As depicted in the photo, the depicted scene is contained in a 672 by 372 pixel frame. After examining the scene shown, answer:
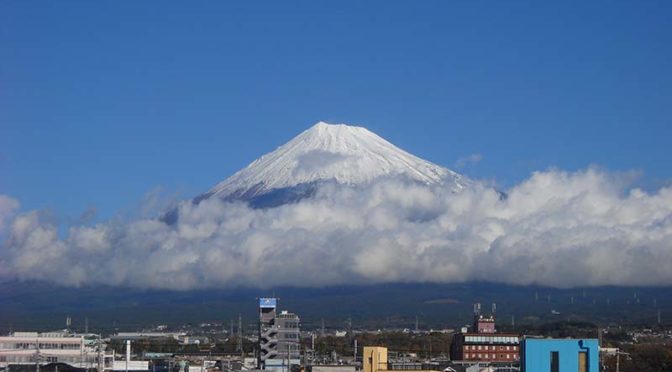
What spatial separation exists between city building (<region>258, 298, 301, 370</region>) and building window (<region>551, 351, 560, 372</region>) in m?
28.3

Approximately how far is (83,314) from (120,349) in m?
87.5

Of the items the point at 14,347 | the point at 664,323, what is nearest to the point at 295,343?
the point at 14,347

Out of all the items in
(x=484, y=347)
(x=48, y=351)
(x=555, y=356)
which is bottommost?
(x=555, y=356)

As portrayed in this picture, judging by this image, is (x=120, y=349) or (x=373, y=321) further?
(x=373, y=321)

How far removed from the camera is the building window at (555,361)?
31797mm

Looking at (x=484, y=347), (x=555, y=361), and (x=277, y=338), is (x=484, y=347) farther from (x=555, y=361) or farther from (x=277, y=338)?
(x=555, y=361)

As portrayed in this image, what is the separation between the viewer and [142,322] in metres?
190

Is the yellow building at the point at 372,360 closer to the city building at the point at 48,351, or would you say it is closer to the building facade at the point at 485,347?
the city building at the point at 48,351

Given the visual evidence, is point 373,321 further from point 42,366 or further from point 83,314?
point 42,366

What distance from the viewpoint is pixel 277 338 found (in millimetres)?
62438

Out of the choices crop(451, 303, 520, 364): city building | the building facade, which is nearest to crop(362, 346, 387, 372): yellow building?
crop(451, 303, 520, 364): city building

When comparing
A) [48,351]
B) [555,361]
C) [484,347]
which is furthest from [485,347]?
[555,361]

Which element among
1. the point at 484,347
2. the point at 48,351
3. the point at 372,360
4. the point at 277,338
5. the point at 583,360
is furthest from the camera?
the point at 484,347

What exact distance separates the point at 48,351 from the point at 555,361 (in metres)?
57.9
